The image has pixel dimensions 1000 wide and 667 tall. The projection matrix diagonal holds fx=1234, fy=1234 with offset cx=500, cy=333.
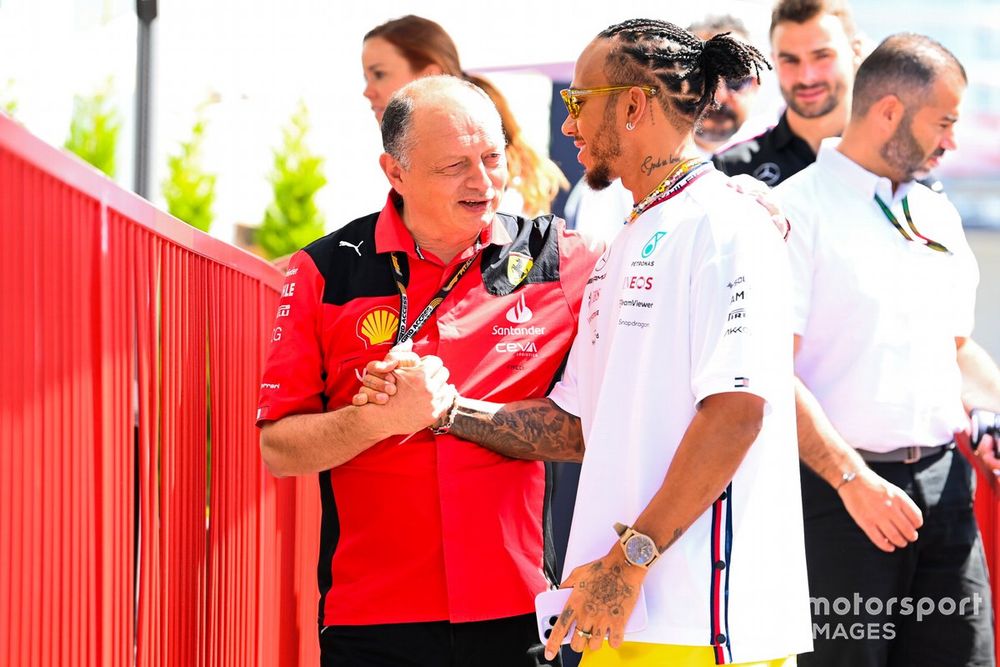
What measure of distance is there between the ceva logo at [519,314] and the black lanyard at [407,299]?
0.48ft

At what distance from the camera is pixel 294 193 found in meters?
19.2

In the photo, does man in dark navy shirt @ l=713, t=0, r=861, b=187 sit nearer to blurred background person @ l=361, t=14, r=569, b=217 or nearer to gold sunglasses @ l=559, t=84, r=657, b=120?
blurred background person @ l=361, t=14, r=569, b=217

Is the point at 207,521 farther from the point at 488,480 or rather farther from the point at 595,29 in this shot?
the point at 595,29

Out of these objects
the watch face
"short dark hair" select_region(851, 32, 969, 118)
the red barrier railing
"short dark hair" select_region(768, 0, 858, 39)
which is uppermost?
A: "short dark hair" select_region(768, 0, 858, 39)

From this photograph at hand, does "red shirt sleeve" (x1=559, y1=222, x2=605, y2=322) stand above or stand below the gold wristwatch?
above

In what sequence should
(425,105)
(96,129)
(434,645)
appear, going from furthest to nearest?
1. (96,129)
2. (425,105)
3. (434,645)

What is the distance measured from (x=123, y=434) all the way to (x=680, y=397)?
1040mm

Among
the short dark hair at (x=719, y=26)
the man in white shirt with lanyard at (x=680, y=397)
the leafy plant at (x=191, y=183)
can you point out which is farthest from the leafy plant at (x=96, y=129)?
the man in white shirt with lanyard at (x=680, y=397)

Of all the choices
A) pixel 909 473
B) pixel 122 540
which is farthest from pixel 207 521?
pixel 909 473

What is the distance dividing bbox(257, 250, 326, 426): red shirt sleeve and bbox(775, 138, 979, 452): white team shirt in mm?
1345

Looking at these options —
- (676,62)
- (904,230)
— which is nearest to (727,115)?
(904,230)

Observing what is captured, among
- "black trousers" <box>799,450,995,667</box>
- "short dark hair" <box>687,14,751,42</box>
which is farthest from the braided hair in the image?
"short dark hair" <box>687,14,751,42</box>

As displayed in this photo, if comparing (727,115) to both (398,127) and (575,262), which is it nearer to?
(575,262)

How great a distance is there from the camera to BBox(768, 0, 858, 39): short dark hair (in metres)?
4.58
